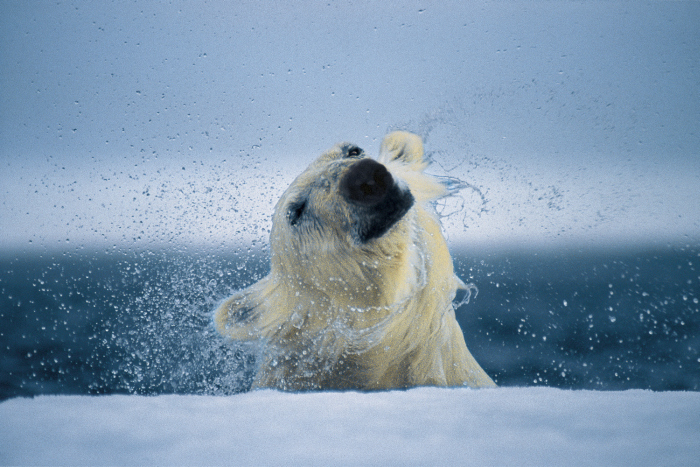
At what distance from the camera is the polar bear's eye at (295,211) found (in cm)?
147

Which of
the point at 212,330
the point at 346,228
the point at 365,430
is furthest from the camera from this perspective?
the point at 212,330

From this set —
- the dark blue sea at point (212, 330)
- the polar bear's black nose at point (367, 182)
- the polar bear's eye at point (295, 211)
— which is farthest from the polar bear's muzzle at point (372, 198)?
the dark blue sea at point (212, 330)

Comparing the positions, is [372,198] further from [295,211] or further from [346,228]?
[295,211]

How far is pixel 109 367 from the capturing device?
11.9ft

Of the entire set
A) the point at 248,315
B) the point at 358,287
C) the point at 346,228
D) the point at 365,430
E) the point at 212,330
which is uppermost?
the point at 346,228

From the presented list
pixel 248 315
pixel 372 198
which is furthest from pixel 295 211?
pixel 248 315

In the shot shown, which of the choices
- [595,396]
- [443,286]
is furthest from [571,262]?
[595,396]

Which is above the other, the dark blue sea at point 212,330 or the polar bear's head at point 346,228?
the polar bear's head at point 346,228

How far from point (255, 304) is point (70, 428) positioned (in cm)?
108

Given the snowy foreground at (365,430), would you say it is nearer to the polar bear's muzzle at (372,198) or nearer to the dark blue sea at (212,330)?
the dark blue sea at (212,330)

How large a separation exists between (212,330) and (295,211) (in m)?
0.79

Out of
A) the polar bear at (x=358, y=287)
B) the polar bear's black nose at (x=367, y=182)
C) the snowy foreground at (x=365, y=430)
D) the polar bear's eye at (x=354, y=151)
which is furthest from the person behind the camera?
the polar bear's eye at (x=354, y=151)

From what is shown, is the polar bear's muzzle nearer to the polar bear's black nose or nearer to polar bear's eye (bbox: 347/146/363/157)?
the polar bear's black nose

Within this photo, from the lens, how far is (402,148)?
1.86 meters
